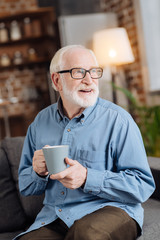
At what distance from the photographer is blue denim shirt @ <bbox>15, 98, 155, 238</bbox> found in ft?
4.41

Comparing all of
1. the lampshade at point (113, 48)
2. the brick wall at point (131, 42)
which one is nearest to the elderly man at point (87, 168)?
the lampshade at point (113, 48)

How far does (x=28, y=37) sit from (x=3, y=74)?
0.75m

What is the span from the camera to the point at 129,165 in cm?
136

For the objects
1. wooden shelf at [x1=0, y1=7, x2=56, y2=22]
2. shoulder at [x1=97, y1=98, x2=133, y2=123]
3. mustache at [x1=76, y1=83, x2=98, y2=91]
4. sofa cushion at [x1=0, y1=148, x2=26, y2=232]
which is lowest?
sofa cushion at [x1=0, y1=148, x2=26, y2=232]

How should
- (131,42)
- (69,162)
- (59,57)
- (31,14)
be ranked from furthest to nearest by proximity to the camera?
(31,14), (131,42), (59,57), (69,162)

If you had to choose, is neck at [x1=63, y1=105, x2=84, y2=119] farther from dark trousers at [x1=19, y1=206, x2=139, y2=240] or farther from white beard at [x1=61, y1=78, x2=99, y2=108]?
dark trousers at [x1=19, y1=206, x2=139, y2=240]

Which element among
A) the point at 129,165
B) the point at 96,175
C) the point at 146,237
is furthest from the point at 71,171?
the point at 146,237

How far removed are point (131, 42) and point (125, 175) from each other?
338cm

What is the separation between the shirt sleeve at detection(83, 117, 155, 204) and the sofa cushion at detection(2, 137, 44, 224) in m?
0.57

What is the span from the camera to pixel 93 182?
1313mm

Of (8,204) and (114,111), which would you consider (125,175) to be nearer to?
(114,111)

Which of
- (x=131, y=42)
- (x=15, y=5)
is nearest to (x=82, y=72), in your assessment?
(x=131, y=42)

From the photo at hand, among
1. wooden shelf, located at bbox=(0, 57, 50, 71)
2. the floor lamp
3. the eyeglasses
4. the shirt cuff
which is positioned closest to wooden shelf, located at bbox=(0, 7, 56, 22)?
wooden shelf, located at bbox=(0, 57, 50, 71)

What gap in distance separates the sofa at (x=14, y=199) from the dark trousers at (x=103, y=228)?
0.35 m
